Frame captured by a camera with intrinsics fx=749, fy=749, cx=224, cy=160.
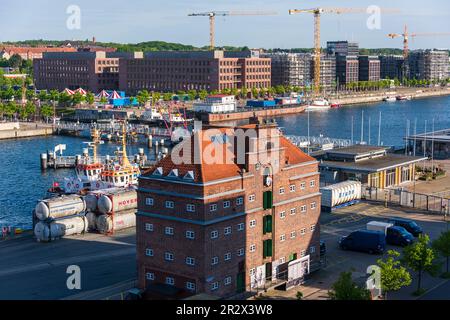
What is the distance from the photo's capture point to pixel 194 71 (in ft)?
325

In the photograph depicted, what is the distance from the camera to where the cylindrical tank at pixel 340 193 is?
30.4 metres

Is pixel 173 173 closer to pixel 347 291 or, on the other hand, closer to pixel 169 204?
pixel 169 204

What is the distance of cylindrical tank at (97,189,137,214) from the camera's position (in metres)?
27.5

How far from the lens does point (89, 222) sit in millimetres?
27734

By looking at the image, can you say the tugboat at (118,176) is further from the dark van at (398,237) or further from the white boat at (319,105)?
the white boat at (319,105)

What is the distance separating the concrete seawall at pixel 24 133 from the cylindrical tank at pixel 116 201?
38012 mm

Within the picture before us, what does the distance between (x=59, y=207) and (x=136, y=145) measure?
33239 mm

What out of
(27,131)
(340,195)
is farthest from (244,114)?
(340,195)

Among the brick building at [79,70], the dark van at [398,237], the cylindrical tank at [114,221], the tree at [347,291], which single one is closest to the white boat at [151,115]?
the brick building at [79,70]

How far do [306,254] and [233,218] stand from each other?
367cm

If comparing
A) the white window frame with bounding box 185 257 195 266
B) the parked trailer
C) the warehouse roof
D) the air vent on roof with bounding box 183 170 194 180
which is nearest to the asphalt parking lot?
the parked trailer

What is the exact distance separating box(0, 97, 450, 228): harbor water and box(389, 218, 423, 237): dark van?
1511cm
